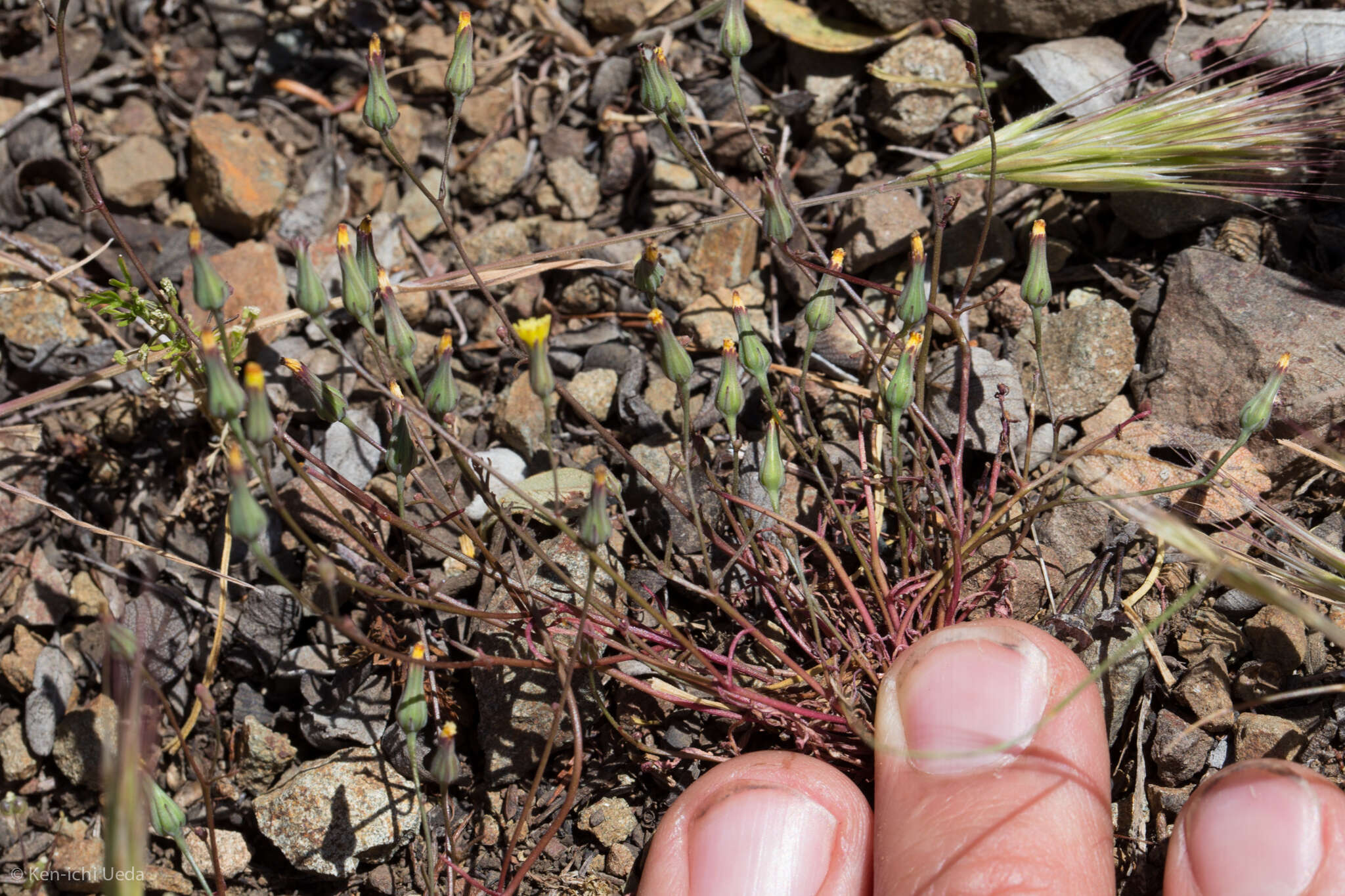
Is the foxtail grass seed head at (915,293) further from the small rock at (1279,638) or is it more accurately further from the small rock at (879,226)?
the small rock at (1279,638)

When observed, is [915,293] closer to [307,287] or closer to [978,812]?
[978,812]

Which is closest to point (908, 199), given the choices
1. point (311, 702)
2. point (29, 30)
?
point (311, 702)

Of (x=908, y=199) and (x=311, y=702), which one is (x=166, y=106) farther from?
(x=908, y=199)

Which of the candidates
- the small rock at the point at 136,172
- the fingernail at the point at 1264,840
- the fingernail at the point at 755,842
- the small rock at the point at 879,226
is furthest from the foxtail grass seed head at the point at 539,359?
the small rock at the point at 136,172

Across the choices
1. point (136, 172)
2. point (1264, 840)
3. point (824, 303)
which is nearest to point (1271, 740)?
point (1264, 840)

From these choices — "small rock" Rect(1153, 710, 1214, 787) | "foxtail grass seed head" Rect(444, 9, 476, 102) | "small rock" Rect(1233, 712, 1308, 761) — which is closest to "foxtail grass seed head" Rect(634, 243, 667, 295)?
"foxtail grass seed head" Rect(444, 9, 476, 102)

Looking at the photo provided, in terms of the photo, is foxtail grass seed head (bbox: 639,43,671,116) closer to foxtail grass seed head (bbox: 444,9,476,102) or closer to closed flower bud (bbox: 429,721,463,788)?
foxtail grass seed head (bbox: 444,9,476,102)
